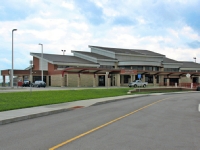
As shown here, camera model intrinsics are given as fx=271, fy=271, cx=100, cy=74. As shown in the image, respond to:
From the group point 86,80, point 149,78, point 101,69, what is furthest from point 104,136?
point 149,78

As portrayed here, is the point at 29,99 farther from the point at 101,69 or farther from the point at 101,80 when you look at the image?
the point at 101,80

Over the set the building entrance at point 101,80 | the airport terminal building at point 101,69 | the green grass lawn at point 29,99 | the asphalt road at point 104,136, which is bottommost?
the asphalt road at point 104,136

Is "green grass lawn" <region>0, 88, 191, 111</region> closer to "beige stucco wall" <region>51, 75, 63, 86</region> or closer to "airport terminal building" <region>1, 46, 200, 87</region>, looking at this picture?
"airport terminal building" <region>1, 46, 200, 87</region>

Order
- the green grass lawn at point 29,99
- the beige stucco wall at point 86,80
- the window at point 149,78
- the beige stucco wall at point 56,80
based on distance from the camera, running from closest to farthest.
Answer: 1. the green grass lawn at point 29,99
2. the beige stucco wall at point 56,80
3. the beige stucco wall at point 86,80
4. the window at point 149,78

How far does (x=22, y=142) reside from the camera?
7.81 m

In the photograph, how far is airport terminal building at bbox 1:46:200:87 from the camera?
58.7m

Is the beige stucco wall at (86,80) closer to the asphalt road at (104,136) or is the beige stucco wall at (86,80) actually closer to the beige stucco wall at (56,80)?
the beige stucco wall at (56,80)

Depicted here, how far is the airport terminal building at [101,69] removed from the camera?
58.7m

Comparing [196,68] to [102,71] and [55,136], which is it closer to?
[102,71]

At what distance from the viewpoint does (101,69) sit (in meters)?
56.8

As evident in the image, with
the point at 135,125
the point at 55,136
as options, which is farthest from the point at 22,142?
the point at 135,125

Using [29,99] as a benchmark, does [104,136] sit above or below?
below

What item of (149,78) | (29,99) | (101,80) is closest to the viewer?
(29,99)

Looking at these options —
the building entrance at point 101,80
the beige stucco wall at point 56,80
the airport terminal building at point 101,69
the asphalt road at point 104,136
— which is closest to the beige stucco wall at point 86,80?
the airport terminal building at point 101,69
